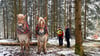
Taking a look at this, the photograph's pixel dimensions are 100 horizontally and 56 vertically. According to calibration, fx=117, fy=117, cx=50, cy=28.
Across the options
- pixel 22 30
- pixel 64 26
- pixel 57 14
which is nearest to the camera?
pixel 22 30

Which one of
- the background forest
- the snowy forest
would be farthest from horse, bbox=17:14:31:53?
the background forest

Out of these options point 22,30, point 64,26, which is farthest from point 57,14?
point 22,30

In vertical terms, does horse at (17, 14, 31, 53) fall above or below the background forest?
below

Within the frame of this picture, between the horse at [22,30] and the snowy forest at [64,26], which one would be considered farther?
the snowy forest at [64,26]

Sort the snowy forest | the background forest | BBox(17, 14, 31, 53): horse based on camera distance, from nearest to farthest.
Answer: BBox(17, 14, 31, 53): horse < the snowy forest < the background forest

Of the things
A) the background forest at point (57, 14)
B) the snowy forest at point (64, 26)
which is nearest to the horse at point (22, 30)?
the snowy forest at point (64, 26)

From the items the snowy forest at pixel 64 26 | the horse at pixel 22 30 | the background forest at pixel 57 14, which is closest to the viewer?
the horse at pixel 22 30

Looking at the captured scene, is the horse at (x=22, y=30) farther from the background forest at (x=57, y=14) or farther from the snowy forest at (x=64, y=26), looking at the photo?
the background forest at (x=57, y=14)

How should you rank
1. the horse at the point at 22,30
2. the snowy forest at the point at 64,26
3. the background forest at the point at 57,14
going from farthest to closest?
the background forest at the point at 57,14 → the snowy forest at the point at 64,26 → the horse at the point at 22,30

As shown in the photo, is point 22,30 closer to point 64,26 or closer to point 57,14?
point 57,14

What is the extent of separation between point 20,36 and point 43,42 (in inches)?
54.8

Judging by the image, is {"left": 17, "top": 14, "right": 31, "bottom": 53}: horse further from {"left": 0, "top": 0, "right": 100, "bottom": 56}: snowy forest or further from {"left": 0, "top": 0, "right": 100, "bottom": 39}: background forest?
{"left": 0, "top": 0, "right": 100, "bottom": 39}: background forest

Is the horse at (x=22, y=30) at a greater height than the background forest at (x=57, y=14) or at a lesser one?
lesser

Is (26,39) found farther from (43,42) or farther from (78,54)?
(78,54)
